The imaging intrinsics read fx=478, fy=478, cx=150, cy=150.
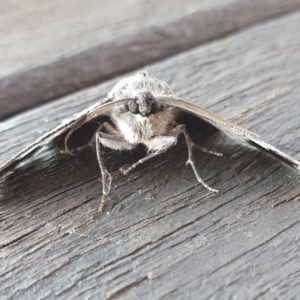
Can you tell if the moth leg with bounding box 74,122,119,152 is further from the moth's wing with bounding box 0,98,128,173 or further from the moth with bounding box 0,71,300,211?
the moth's wing with bounding box 0,98,128,173

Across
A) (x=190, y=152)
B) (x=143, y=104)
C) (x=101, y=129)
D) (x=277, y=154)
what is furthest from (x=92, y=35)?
(x=277, y=154)

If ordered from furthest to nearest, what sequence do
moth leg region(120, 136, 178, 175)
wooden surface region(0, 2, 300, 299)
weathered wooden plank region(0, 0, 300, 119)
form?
weathered wooden plank region(0, 0, 300, 119) < moth leg region(120, 136, 178, 175) < wooden surface region(0, 2, 300, 299)

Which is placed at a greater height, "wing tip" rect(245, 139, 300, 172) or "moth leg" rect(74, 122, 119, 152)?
"moth leg" rect(74, 122, 119, 152)

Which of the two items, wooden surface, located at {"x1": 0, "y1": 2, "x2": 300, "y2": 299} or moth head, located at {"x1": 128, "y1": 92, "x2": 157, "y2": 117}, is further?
moth head, located at {"x1": 128, "y1": 92, "x2": 157, "y2": 117}

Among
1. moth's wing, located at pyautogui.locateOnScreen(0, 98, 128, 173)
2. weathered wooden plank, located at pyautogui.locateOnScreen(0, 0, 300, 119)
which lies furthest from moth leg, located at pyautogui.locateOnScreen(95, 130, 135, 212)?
weathered wooden plank, located at pyautogui.locateOnScreen(0, 0, 300, 119)

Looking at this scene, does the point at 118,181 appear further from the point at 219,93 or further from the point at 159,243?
the point at 219,93

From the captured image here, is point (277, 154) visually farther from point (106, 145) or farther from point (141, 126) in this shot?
point (106, 145)

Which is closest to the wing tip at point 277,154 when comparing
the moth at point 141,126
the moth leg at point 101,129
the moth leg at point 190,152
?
the moth at point 141,126

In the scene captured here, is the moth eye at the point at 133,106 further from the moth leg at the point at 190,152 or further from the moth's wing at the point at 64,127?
the moth leg at the point at 190,152
